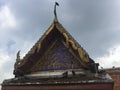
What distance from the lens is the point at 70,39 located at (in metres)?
12.6

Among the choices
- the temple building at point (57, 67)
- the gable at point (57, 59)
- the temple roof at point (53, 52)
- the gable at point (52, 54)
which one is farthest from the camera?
the gable at point (57, 59)

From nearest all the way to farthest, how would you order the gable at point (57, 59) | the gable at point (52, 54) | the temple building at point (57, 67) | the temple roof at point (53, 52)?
the temple building at point (57, 67) → the temple roof at point (53, 52) → the gable at point (52, 54) → the gable at point (57, 59)

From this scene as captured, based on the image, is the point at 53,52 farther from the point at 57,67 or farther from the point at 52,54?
the point at 57,67

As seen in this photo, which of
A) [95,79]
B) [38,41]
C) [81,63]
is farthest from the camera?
[38,41]

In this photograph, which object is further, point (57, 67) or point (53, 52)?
point (53, 52)

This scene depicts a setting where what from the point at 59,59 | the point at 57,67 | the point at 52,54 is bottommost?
the point at 57,67

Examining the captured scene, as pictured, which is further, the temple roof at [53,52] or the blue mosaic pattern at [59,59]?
the blue mosaic pattern at [59,59]

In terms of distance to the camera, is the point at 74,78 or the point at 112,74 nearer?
the point at 74,78

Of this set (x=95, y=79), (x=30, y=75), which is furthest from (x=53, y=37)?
(x=95, y=79)

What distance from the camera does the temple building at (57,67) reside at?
11.7 m

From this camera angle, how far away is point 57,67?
13.2 m

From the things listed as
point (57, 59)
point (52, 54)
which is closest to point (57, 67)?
point (57, 59)

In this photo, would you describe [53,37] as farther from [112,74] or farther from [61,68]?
[112,74]

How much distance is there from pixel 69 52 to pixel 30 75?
6.89ft
